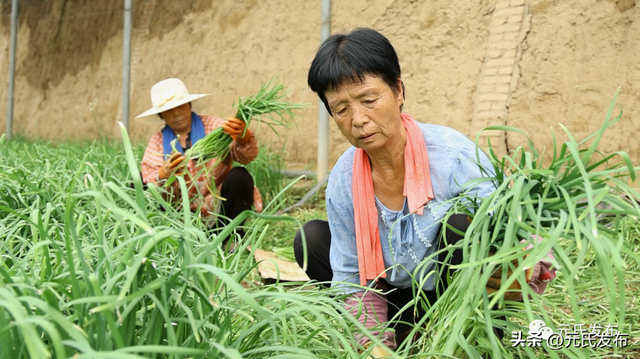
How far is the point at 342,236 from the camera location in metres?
2.04

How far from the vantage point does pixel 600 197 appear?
45.8 inches

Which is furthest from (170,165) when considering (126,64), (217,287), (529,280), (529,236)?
(126,64)

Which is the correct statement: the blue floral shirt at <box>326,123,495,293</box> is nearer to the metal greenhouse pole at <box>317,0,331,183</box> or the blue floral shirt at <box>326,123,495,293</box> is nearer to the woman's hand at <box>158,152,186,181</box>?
the woman's hand at <box>158,152,186,181</box>

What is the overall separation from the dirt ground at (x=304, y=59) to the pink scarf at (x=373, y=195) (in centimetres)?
44

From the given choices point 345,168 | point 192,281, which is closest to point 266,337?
point 192,281

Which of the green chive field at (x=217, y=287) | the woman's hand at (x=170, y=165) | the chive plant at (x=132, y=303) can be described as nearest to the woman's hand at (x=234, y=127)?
the woman's hand at (x=170, y=165)

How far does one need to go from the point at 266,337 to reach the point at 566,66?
311cm

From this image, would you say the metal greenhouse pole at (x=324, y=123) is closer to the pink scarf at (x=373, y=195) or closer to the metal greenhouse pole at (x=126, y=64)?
the pink scarf at (x=373, y=195)

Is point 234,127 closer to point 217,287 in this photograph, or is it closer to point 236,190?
point 236,190

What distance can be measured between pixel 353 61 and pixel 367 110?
147 mm

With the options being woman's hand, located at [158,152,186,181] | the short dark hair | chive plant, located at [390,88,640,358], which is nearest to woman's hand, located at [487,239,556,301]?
chive plant, located at [390,88,640,358]

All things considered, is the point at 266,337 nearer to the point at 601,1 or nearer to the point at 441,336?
the point at 441,336

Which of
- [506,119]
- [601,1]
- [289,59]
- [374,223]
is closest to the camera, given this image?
[374,223]

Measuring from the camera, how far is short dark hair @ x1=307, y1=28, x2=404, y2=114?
1812mm
